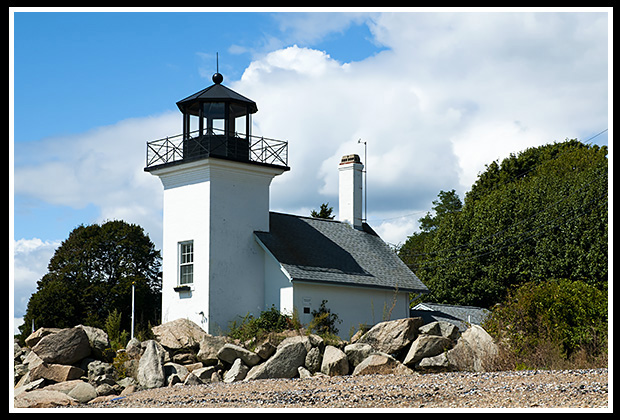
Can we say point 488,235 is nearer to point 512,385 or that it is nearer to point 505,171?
point 505,171

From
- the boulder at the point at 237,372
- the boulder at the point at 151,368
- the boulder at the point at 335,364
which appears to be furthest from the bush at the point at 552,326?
the boulder at the point at 151,368

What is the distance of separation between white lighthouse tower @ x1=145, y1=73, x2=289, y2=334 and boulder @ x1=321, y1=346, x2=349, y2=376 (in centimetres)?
558

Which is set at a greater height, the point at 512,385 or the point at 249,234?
the point at 249,234

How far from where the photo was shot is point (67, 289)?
3269 centimetres

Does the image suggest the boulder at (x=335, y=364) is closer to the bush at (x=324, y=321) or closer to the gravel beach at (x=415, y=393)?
the gravel beach at (x=415, y=393)

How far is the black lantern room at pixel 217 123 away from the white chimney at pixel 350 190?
178 inches

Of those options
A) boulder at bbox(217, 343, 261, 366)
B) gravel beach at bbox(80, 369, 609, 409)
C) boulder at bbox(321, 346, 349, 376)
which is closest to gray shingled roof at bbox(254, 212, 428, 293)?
Result: boulder at bbox(217, 343, 261, 366)

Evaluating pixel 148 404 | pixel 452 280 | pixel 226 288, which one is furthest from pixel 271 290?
pixel 452 280

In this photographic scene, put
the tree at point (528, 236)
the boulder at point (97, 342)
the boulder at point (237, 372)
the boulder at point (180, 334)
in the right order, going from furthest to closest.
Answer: the tree at point (528, 236) → the boulder at point (180, 334) → the boulder at point (97, 342) → the boulder at point (237, 372)

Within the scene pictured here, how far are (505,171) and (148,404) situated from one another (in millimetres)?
32571

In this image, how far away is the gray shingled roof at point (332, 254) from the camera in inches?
933

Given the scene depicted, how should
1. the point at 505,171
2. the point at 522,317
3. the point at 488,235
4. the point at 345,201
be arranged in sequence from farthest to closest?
the point at 505,171, the point at 488,235, the point at 345,201, the point at 522,317

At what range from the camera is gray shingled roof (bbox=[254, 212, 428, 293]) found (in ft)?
77.7

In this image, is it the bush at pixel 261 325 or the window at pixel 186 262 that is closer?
the bush at pixel 261 325
